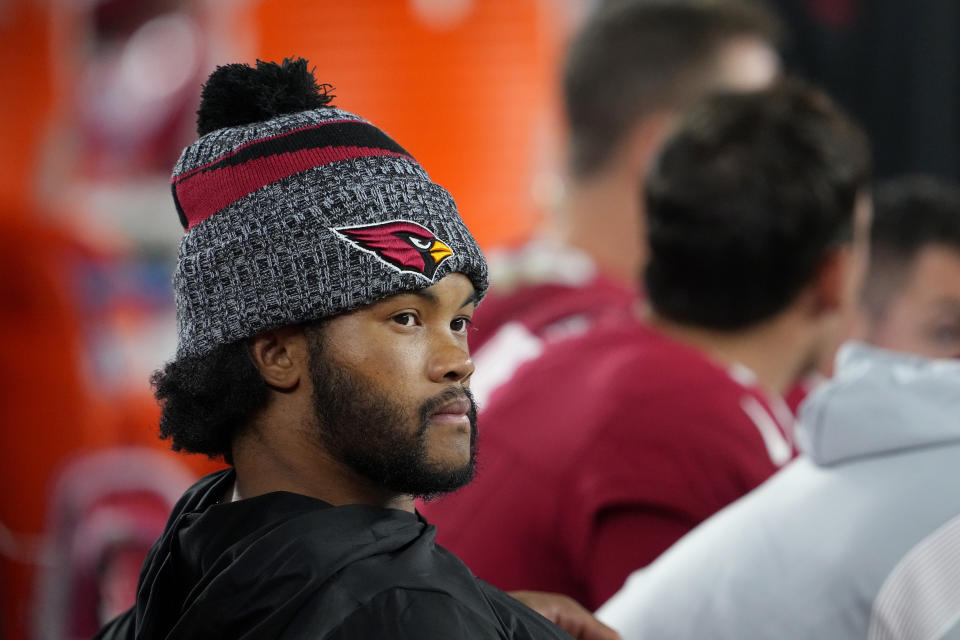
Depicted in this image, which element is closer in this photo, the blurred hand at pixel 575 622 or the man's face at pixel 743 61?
the blurred hand at pixel 575 622

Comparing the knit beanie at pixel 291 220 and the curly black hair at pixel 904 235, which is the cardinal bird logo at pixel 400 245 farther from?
the curly black hair at pixel 904 235

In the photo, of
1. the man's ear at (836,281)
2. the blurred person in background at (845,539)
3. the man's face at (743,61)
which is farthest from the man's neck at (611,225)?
the blurred person in background at (845,539)

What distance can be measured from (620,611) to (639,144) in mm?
1244

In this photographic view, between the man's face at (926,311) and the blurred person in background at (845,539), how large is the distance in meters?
0.66

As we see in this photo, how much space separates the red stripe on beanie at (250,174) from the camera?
2.80 ft

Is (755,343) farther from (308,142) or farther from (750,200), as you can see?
(308,142)

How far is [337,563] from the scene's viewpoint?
78 centimetres

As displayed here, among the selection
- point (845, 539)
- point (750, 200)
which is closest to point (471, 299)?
point (845, 539)

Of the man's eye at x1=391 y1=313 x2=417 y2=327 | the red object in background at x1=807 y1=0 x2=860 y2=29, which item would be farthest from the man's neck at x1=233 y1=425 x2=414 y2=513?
the red object in background at x1=807 y1=0 x2=860 y2=29

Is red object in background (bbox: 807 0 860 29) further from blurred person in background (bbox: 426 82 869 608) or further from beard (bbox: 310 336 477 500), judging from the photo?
beard (bbox: 310 336 477 500)

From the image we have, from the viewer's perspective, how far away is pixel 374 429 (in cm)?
83

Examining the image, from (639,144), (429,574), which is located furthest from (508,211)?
(429,574)

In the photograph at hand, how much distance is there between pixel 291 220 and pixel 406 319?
110 millimetres

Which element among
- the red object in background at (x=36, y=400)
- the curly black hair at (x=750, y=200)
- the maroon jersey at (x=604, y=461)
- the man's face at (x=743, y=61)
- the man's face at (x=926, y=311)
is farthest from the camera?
the red object in background at (x=36, y=400)
